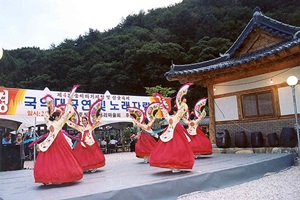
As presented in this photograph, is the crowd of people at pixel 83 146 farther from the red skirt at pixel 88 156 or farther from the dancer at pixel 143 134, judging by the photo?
the dancer at pixel 143 134

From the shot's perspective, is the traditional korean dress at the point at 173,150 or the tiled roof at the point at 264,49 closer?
the traditional korean dress at the point at 173,150

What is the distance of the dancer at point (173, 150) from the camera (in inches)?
206

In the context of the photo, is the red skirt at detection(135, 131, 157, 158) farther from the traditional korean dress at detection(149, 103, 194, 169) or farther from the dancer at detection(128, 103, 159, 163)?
the traditional korean dress at detection(149, 103, 194, 169)

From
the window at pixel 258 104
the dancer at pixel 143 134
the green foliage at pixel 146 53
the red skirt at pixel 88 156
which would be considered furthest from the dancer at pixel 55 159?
the green foliage at pixel 146 53

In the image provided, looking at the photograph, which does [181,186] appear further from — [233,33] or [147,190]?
[233,33]

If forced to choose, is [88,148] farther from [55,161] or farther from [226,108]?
[226,108]

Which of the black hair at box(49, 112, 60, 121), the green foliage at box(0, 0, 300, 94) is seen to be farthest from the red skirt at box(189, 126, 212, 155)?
the green foliage at box(0, 0, 300, 94)

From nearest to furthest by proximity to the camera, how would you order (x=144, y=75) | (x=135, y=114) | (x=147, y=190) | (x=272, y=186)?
(x=147, y=190), (x=272, y=186), (x=135, y=114), (x=144, y=75)

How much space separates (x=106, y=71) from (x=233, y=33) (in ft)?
51.4

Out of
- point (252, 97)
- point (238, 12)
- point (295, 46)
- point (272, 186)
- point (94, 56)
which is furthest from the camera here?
point (94, 56)

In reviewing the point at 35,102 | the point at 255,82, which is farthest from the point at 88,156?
the point at 35,102

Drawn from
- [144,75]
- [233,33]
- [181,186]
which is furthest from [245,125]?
[233,33]

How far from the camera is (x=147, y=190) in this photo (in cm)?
416

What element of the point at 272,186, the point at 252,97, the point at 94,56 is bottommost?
the point at 272,186
